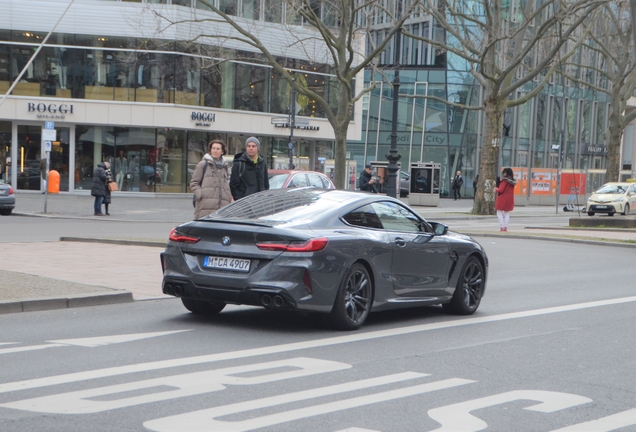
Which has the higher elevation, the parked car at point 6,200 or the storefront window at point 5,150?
the storefront window at point 5,150

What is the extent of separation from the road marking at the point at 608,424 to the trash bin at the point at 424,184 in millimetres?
40858

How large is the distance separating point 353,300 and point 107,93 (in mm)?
37893

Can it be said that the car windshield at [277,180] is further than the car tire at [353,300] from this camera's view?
Yes

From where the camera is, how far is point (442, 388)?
6.88 m

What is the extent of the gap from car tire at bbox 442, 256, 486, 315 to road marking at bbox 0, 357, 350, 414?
3635 millimetres

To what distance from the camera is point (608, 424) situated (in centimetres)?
602

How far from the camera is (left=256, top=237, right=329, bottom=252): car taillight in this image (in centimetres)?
883

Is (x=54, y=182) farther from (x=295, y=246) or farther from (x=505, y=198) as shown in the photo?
(x=295, y=246)

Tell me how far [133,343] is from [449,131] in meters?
55.3

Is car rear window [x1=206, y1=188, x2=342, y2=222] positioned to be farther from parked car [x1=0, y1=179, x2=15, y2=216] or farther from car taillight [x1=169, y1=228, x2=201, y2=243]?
parked car [x1=0, y1=179, x2=15, y2=216]

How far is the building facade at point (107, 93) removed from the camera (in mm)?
44375

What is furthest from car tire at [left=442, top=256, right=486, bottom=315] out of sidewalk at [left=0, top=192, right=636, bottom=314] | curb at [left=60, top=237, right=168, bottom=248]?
curb at [left=60, top=237, right=168, bottom=248]

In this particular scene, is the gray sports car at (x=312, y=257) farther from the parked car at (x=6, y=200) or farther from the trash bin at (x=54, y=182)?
the trash bin at (x=54, y=182)

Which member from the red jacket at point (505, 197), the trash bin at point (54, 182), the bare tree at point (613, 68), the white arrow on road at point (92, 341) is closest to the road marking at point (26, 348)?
the white arrow on road at point (92, 341)
